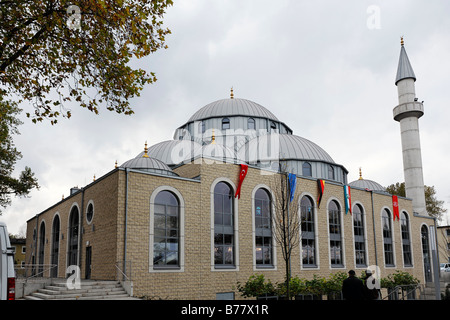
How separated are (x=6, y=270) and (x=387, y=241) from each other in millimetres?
29619

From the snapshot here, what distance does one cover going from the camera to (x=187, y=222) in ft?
69.4

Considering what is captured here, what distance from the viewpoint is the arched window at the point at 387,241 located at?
31919 millimetres

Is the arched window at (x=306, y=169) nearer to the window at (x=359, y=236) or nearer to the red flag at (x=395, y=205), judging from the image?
the window at (x=359, y=236)

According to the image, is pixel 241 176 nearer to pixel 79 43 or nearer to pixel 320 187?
pixel 320 187

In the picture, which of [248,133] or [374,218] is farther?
[248,133]

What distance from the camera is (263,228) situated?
24.4 m

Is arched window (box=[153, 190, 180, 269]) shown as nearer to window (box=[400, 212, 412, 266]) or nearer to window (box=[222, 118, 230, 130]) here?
window (box=[222, 118, 230, 130])

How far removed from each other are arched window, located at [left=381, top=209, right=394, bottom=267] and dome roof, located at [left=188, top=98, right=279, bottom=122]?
44.9ft

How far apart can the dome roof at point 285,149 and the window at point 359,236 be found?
597 centimetres

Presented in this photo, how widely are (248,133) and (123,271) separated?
22.0 metres

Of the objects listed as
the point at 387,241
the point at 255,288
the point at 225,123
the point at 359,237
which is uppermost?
the point at 225,123

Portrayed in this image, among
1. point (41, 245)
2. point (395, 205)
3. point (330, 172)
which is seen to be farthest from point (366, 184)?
point (41, 245)
